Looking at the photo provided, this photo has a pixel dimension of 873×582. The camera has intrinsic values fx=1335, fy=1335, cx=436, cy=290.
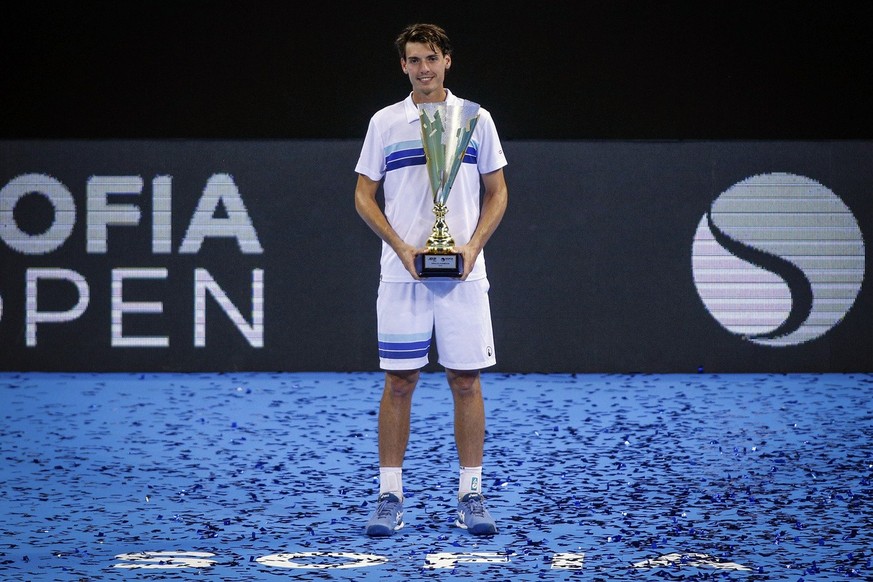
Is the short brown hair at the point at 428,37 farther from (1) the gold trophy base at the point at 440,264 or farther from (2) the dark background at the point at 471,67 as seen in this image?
(2) the dark background at the point at 471,67

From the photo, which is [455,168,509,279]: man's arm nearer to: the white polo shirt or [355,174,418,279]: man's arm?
the white polo shirt

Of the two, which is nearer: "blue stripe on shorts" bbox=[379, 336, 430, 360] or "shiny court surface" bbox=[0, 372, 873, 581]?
"shiny court surface" bbox=[0, 372, 873, 581]

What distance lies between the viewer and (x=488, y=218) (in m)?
4.02

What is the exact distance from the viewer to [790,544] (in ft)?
12.6

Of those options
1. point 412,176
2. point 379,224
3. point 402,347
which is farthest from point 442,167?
Answer: point 402,347

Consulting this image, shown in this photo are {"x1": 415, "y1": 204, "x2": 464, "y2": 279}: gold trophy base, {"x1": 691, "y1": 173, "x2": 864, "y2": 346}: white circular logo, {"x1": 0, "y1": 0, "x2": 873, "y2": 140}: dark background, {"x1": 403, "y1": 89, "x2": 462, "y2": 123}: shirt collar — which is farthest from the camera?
{"x1": 0, "y1": 0, "x2": 873, "y2": 140}: dark background

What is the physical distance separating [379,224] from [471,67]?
13.4 feet

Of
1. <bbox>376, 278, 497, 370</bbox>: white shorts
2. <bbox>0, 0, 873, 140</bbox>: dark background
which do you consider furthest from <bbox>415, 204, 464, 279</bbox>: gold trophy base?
<bbox>0, 0, 873, 140</bbox>: dark background

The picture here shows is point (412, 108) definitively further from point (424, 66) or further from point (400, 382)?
point (400, 382)

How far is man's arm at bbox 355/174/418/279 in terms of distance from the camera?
12.8ft

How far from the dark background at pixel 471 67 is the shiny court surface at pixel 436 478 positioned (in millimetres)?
1676

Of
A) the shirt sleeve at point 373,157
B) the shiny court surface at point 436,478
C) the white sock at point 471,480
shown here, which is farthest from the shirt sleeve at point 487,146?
the shiny court surface at point 436,478

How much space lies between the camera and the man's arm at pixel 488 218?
12.8ft

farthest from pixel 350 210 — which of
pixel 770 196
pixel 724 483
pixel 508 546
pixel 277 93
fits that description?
pixel 508 546
